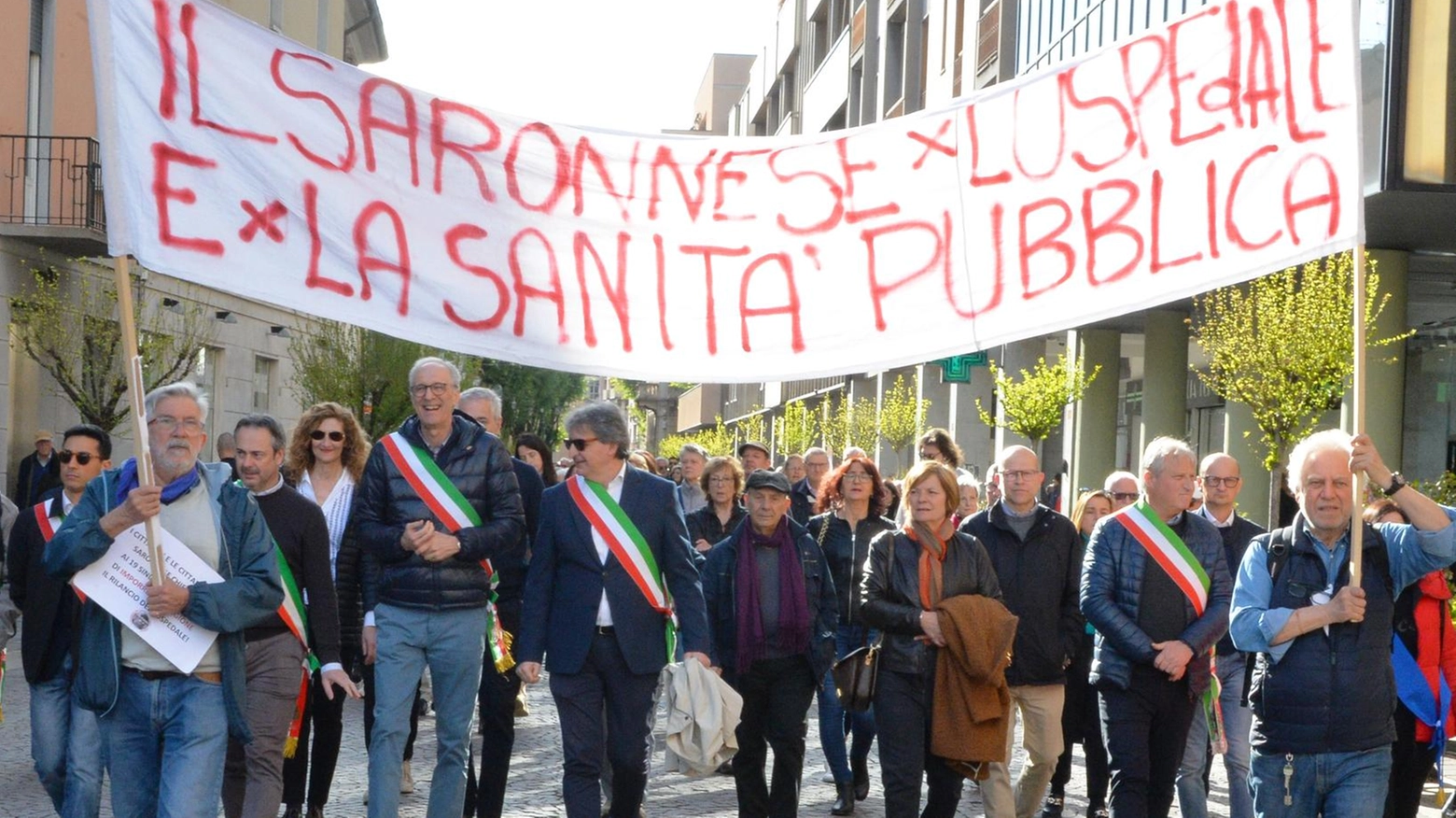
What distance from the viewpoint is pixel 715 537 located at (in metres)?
11.0

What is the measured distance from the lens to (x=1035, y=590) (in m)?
8.23

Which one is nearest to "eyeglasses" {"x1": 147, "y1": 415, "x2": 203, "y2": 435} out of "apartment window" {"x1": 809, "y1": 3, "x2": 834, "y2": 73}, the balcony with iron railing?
the balcony with iron railing

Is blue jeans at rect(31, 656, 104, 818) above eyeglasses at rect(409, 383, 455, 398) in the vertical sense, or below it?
below

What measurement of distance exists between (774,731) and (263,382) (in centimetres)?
Answer: 2580

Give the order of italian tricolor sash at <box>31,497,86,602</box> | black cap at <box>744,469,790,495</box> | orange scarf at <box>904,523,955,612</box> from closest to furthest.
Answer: italian tricolor sash at <box>31,497,86,602</box>
orange scarf at <box>904,523,955,612</box>
black cap at <box>744,469,790,495</box>

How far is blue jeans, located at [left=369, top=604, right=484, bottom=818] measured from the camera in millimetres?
7219

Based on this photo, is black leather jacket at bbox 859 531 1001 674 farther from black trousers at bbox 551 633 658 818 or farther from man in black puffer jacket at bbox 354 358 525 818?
man in black puffer jacket at bbox 354 358 525 818

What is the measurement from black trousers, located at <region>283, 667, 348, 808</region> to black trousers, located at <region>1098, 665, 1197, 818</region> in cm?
337

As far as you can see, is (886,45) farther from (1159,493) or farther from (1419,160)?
(1159,493)

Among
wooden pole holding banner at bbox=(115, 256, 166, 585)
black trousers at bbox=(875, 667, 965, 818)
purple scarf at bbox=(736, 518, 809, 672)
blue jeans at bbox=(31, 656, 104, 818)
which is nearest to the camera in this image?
wooden pole holding banner at bbox=(115, 256, 166, 585)

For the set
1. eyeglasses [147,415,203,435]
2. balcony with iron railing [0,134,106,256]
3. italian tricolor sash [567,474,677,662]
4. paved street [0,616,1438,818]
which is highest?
balcony with iron railing [0,134,106,256]

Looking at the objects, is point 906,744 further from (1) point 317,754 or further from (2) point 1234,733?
(1) point 317,754

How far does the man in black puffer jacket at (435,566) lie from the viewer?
720 cm

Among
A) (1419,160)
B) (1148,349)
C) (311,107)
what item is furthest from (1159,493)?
(1148,349)
